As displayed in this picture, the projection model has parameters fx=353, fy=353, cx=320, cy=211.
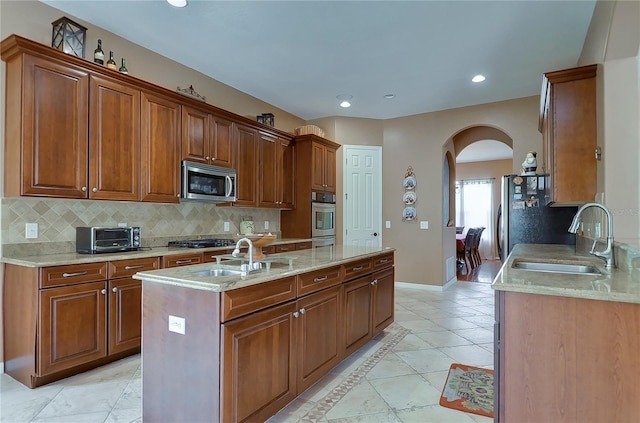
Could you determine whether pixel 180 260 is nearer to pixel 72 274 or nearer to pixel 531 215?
pixel 72 274

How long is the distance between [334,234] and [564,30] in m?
3.77

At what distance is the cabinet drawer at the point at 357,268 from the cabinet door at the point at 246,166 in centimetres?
194

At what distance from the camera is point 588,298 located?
4.41ft

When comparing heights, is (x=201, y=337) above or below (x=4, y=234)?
below

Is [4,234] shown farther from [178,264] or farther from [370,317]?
[370,317]

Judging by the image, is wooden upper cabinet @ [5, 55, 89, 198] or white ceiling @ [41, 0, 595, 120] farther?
white ceiling @ [41, 0, 595, 120]

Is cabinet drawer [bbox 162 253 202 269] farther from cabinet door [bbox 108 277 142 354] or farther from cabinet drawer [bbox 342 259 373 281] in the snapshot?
cabinet drawer [bbox 342 259 373 281]

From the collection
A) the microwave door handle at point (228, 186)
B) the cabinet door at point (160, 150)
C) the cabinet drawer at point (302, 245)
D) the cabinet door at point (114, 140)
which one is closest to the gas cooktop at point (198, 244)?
the cabinet door at point (160, 150)

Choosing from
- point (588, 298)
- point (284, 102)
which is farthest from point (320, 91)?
point (588, 298)

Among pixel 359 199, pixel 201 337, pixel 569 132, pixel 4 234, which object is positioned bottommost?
pixel 201 337

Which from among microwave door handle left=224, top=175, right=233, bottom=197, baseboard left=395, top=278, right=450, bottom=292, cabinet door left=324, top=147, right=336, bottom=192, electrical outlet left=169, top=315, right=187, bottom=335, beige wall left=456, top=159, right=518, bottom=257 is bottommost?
baseboard left=395, top=278, right=450, bottom=292

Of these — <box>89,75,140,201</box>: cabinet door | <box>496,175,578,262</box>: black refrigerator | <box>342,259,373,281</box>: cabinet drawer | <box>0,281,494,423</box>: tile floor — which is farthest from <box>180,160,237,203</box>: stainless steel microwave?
<box>496,175,578,262</box>: black refrigerator

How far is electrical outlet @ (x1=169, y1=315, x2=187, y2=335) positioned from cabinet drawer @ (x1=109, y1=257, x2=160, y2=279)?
50.8 inches

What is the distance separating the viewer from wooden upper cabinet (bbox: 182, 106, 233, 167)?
3.61 meters
